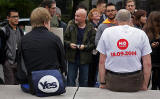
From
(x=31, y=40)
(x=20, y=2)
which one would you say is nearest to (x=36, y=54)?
(x=31, y=40)

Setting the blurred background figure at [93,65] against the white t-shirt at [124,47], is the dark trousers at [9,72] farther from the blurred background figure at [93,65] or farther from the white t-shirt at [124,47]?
the white t-shirt at [124,47]

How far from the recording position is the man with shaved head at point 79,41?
604cm

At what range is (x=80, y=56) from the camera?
6117mm

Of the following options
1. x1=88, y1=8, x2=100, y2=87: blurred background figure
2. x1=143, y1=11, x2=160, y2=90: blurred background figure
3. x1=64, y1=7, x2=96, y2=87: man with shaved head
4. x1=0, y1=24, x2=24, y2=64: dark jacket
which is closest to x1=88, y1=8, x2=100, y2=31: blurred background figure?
x1=88, y1=8, x2=100, y2=87: blurred background figure

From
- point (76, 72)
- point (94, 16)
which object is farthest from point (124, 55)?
point (94, 16)

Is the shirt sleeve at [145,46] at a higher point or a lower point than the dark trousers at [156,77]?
higher

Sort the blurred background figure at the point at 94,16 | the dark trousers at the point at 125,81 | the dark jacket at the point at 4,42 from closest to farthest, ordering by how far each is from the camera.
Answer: the dark trousers at the point at 125,81 → the dark jacket at the point at 4,42 → the blurred background figure at the point at 94,16

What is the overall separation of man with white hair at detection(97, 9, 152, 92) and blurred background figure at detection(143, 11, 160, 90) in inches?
49.8

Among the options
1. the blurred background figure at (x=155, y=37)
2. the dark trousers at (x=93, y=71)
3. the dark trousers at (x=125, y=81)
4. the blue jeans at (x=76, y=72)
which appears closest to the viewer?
the dark trousers at (x=125, y=81)

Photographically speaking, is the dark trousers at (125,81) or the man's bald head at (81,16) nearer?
the dark trousers at (125,81)

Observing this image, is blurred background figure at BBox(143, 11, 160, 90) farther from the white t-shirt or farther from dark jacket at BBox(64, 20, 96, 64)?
the white t-shirt

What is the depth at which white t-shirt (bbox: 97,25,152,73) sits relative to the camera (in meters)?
4.26

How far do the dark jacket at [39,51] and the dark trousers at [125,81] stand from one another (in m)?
0.78

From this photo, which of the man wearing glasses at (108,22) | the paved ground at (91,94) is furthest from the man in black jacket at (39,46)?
the man wearing glasses at (108,22)
